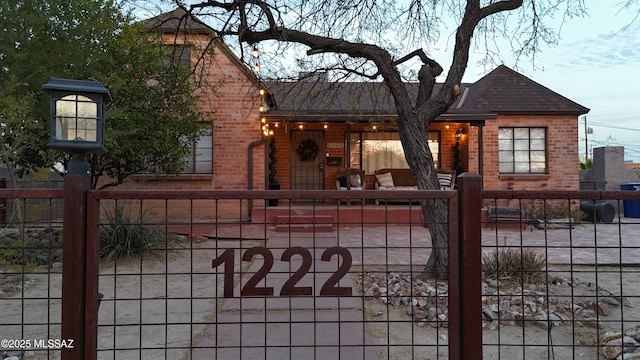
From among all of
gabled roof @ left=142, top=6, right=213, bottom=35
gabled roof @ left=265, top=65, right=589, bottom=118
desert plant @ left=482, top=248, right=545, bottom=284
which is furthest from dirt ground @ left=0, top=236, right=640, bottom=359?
gabled roof @ left=265, top=65, right=589, bottom=118

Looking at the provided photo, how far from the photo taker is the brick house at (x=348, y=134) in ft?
36.1

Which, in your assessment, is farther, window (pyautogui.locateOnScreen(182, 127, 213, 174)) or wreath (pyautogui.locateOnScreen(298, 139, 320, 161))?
wreath (pyautogui.locateOnScreen(298, 139, 320, 161))

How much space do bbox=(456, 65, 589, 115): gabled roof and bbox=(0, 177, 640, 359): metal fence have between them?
530 centimetres

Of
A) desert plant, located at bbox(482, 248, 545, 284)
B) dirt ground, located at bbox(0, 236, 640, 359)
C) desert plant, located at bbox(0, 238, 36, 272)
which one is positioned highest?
desert plant, located at bbox(0, 238, 36, 272)

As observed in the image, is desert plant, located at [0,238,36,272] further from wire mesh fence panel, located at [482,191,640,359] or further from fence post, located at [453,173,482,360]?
wire mesh fence panel, located at [482,191,640,359]

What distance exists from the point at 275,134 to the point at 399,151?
14.3ft

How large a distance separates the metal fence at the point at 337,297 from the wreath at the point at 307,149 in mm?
5792

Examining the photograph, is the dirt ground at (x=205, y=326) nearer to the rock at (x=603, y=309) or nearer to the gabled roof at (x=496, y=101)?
the rock at (x=603, y=309)

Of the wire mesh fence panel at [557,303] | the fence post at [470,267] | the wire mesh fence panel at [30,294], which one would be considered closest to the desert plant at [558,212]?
the wire mesh fence panel at [557,303]

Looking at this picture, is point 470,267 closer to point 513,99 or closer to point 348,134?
point 348,134

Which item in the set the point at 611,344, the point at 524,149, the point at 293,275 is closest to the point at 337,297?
the point at 293,275

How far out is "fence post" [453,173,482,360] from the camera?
2.20 m

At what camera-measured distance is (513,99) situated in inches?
513

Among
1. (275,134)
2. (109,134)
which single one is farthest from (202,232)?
(275,134)
